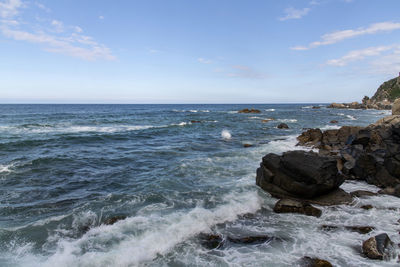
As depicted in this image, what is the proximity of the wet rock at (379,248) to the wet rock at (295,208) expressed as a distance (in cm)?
237

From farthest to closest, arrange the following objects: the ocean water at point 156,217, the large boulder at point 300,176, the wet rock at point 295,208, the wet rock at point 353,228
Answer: the large boulder at point 300,176 → the wet rock at point 295,208 → the wet rock at point 353,228 → the ocean water at point 156,217

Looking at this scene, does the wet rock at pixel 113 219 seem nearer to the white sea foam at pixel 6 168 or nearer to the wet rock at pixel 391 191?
the white sea foam at pixel 6 168

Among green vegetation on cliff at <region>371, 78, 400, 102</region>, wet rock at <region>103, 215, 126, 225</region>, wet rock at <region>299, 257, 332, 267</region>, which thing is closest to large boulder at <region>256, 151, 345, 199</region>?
wet rock at <region>299, 257, 332, 267</region>

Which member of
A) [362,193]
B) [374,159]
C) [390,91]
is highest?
[390,91]

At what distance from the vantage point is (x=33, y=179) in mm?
14016

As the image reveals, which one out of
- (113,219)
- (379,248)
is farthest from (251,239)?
(113,219)

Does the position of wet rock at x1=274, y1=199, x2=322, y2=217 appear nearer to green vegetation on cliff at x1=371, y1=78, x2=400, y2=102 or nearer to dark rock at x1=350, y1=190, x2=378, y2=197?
dark rock at x1=350, y1=190, x2=378, y2=197

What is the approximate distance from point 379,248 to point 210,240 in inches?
197

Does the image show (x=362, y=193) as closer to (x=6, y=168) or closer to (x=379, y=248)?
(x=379, y=248)

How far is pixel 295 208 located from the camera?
10156mm

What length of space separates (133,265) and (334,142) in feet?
75.7

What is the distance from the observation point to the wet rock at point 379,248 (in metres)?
7.04

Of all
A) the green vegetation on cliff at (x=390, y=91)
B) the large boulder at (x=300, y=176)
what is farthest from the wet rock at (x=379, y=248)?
the green vegetation on cliff at (x=390, y=91)

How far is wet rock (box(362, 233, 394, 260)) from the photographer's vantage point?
277 inches
